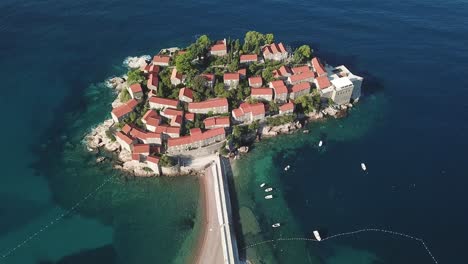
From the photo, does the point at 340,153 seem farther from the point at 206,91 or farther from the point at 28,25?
the point at 28,25

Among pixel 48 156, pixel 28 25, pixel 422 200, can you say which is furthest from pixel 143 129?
pixel 28 25

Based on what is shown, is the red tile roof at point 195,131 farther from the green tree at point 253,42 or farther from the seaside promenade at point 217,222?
the green tree at point 253,42

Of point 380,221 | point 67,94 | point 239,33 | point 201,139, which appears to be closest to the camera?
point 380,221

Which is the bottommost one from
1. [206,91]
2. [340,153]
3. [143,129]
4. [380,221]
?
[380,221]

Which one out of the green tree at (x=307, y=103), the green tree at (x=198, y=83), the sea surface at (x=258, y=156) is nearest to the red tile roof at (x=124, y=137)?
the sea surface at (x=258, y=156)

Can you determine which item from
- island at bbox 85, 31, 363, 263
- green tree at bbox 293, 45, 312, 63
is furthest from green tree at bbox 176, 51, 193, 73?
green tree at bbox 293, 45, 312, 63

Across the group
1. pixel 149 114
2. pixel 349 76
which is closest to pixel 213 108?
pixel 149 114

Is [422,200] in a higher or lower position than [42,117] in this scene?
lower
